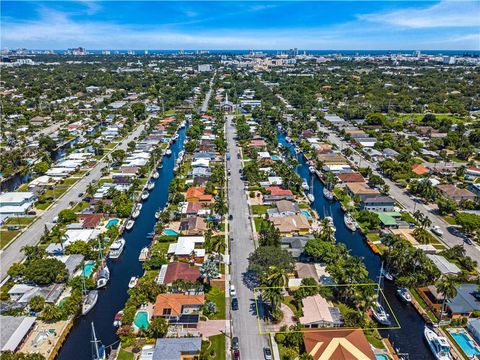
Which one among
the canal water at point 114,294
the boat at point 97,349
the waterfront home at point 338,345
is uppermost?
the waterfront home at point 338,345

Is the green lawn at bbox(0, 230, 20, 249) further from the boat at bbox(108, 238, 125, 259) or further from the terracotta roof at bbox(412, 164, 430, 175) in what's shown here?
the terracotta roof at bbox(412, 164, 430, 175)

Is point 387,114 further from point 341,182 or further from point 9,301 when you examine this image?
point 9,301

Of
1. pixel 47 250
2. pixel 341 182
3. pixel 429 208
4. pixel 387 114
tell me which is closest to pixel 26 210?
pixel 47 250

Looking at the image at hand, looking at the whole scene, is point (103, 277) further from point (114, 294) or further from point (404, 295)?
point (404, 295)

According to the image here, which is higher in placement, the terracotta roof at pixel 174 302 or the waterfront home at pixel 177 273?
the terracotta roof at pixel 174 302

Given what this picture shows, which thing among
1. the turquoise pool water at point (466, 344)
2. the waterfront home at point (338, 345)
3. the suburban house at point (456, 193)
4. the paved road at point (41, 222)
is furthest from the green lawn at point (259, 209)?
the suburban house at point (456, 193)

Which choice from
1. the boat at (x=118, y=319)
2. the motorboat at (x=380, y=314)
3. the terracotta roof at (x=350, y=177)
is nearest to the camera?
the boat at (x=118, y=319)

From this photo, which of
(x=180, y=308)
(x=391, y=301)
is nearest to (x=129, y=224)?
(x=180, y=308)

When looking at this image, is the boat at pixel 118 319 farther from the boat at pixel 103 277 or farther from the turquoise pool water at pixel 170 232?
the turquoise pool water at pixel 170 232
